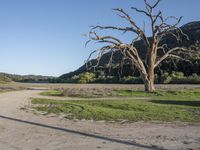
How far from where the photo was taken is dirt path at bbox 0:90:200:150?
Result: 9828 mm

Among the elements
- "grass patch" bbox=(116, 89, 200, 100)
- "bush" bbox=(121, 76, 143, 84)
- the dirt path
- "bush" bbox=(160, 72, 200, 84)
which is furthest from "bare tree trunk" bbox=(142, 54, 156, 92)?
"bush" bbox=(121, 76, 143, 84)

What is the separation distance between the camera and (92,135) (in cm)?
1152

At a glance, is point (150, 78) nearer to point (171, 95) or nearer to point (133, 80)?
point (171, 95)

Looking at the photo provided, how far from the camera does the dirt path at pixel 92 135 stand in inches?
387

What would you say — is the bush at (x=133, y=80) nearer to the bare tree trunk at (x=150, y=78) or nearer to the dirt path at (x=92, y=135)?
the bare tree trunk at (x=150, y=78)

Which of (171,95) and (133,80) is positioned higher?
(133,80)

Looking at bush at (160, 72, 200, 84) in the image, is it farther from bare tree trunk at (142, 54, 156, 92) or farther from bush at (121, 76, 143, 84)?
bare tree trunk at (142, 54, 156, 92)

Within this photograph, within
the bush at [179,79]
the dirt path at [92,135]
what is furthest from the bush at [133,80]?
the dirt path at [92,135]

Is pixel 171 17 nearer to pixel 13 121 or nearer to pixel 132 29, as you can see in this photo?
pixel 132 29

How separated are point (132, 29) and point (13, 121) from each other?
71.7 feet

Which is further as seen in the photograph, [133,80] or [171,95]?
[133,80]

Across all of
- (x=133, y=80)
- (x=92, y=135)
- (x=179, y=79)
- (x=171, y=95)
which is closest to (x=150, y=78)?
(x=171, y=95)

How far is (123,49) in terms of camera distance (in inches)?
1388

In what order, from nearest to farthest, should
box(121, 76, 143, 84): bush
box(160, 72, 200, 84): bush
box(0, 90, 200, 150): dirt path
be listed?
box(0, 90, 200, 150): dirt path → box(160, 72, 200, 84): bush → box(121, 76, 143, 84): bush
